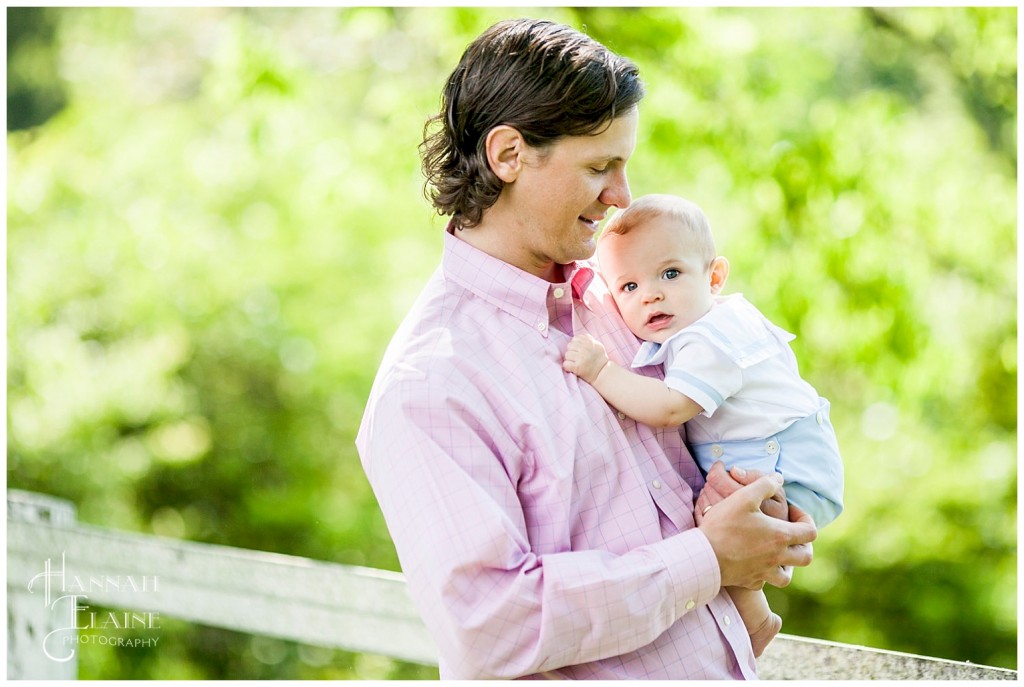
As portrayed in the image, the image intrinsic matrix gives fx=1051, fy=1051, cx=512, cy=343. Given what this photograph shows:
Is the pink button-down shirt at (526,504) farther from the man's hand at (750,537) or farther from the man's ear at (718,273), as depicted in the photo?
the man's ear at (718,273)

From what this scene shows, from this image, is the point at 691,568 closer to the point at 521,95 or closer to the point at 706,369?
the point at 706,369

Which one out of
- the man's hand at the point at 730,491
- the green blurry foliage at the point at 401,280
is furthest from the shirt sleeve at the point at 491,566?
the green blurry foliage at the point at 401,280

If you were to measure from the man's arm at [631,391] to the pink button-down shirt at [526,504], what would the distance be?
0.02 m

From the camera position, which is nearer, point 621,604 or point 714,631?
point 621,604

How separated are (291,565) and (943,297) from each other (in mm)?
3160

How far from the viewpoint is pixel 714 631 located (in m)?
1.69

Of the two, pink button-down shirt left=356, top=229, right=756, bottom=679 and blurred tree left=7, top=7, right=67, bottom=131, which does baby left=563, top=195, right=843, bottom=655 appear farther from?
blurred tree left=7, top=7, right=67, bottom=131

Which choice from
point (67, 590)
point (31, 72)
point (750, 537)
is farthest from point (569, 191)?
point (31, 72)

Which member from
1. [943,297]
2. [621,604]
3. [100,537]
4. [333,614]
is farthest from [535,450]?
[943,297]

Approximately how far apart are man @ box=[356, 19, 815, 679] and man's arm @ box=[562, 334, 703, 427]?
2cm

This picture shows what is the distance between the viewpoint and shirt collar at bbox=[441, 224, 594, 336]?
1.73 m

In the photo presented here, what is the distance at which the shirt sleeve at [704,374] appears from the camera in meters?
1.69

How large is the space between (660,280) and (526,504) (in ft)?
1.53

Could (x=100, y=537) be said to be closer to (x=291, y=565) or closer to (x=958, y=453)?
(x=291, y=565)
